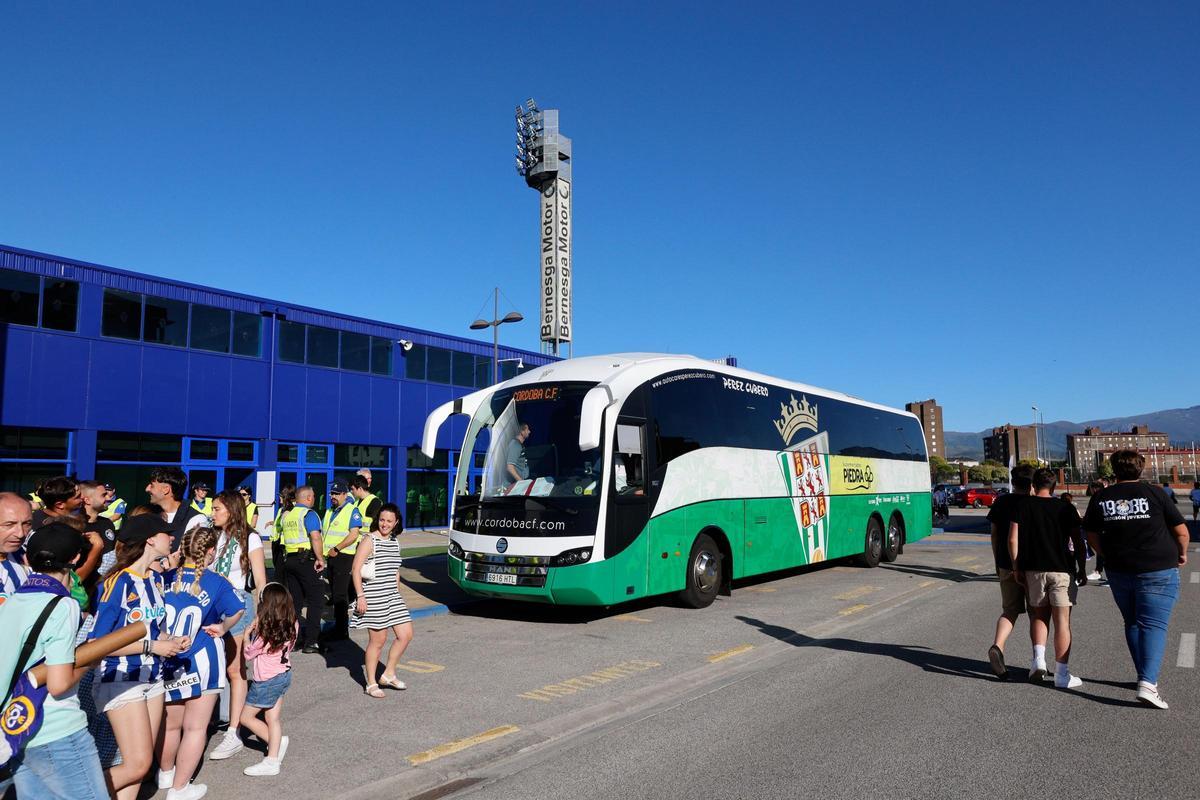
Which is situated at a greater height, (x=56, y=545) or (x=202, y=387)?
(x=202, y=387)

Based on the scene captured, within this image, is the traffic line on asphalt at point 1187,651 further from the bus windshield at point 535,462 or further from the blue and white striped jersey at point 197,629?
the blue and white striped jersey at point 197,629

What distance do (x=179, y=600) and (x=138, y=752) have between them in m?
0.78

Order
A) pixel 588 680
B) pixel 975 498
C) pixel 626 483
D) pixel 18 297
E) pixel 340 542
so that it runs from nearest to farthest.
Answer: pixel 588 680 < pixel 340 542 < pixel 626 483 < pixel 18 297 < pixel 975 498

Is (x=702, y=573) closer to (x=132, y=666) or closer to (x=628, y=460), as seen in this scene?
(x=628, y=460)

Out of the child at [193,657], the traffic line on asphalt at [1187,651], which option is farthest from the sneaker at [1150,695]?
the child at [193,657]

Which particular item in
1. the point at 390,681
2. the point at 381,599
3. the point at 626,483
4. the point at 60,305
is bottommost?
the point at 390,681

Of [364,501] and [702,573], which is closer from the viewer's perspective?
[364,501]

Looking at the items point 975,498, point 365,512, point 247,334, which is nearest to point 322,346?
point 247,334

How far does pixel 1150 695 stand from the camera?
6.06 m

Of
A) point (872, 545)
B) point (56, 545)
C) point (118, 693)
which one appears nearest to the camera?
point (56, 545)

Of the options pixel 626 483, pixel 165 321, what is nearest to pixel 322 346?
pixel 165 321

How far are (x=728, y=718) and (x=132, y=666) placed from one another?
4082mm

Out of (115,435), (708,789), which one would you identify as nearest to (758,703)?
(708,789)

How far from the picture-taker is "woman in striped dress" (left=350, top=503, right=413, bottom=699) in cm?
678
